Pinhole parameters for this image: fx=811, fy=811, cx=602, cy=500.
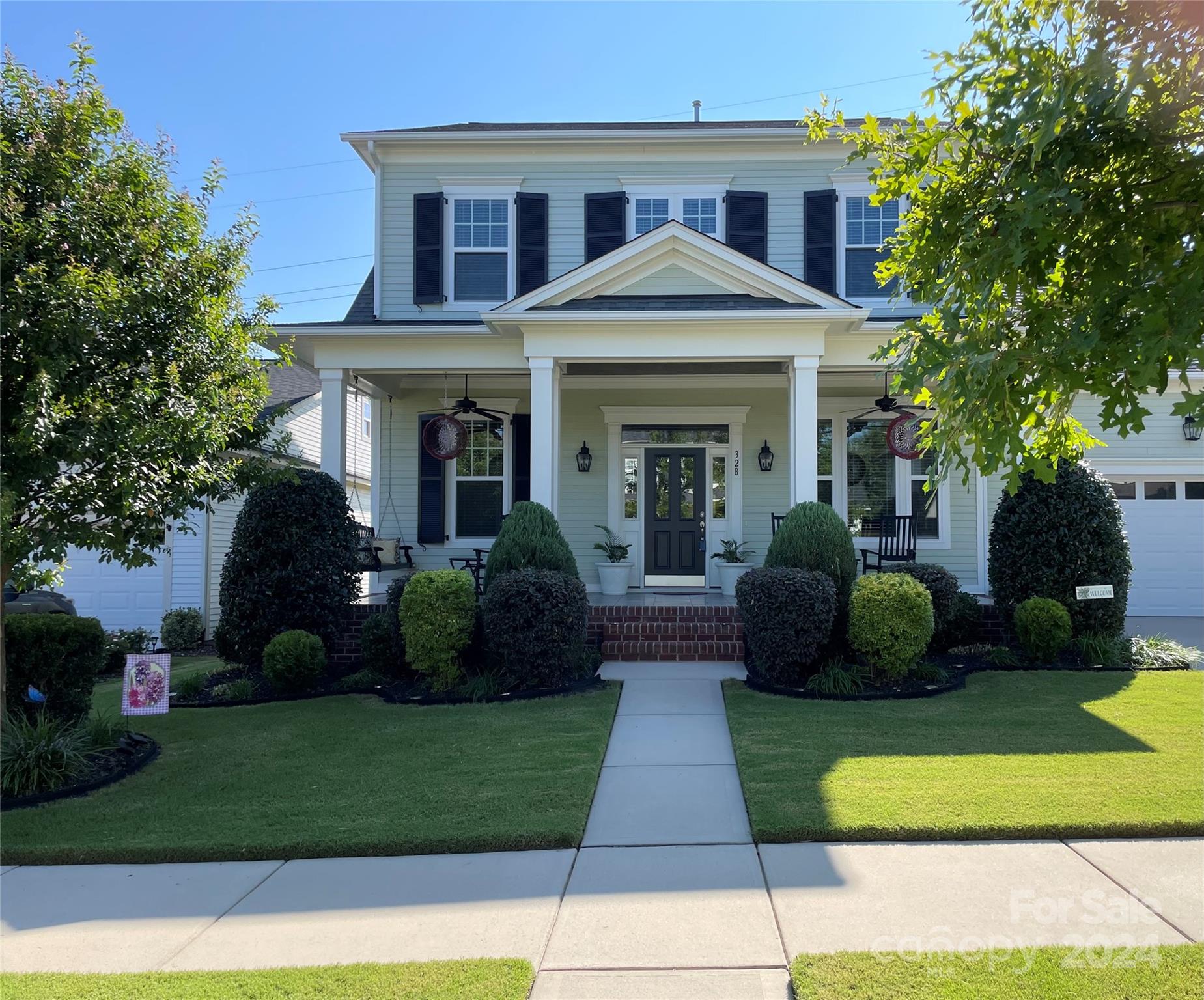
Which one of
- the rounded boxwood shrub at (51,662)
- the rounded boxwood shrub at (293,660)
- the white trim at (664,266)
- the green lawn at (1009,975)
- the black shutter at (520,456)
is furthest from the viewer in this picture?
the black shutter at (520,456)

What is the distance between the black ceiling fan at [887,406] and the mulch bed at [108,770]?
367 inches

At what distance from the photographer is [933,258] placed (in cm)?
339

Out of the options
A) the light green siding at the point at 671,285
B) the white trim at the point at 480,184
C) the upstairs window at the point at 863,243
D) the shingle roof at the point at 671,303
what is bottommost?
the shingle roof at the point at 671,303

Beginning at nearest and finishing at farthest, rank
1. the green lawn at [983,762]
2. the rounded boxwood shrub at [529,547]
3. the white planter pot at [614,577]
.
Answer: the green lawn at [983,762]
the rounded boxwood shrub at [529,547]
the white planter pot at [614,577]

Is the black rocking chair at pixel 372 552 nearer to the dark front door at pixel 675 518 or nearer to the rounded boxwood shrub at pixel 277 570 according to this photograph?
the rounded boxwood shrub at pixel 277 570

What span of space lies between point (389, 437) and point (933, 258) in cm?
999

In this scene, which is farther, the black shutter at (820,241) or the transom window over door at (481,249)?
the transom window over door at (481,249)

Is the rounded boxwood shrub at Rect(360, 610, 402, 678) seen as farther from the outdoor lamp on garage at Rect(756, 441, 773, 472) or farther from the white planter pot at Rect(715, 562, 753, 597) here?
the outdoor lamp on garage at Rect(756, 441, 773, 472)

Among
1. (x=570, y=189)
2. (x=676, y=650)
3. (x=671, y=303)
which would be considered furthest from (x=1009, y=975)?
(x=570, y=189)

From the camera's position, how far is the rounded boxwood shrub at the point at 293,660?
7.88m

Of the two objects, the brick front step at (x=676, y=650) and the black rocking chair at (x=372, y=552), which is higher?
the black rocking chair at (x=372, y=552)

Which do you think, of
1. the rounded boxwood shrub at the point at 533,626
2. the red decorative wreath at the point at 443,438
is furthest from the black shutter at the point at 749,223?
the rounded boxwood shrub at the point at 533,626

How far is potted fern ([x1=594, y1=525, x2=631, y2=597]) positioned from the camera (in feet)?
35.8

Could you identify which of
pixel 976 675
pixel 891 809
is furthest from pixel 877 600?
pixel 891 809
